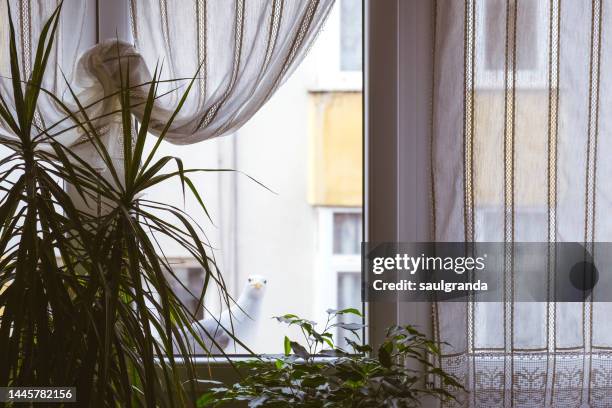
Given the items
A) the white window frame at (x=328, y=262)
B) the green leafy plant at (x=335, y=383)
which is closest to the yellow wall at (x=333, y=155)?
the white window frame at (x=328, y=262)

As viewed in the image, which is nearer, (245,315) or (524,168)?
(524,168)

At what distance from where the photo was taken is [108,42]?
187cm

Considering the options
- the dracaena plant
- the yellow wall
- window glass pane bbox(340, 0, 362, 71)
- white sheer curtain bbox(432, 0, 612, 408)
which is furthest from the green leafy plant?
window glass pane bbox(340, 0, 362, 71)

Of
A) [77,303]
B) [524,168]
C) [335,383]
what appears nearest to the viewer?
[77,303]

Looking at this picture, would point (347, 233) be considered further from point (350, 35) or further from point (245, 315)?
point (350, 35)

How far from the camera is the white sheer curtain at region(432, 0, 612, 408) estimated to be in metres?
1.92

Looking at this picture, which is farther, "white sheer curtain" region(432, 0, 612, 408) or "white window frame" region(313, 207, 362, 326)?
"white window frame" region(313, 207, 362, 326)

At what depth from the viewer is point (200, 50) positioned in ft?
6.39

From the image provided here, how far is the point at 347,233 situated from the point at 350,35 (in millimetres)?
589

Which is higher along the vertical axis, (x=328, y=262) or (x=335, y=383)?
(x=328, y=262)

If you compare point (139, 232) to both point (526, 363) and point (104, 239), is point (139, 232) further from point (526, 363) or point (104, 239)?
point (526, 363)

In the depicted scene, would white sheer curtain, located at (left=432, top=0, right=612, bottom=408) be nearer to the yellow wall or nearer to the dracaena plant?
the yellow wall

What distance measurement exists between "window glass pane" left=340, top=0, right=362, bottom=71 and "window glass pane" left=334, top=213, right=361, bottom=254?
440 millimetres

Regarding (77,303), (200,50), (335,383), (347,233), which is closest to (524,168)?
(347,233)
